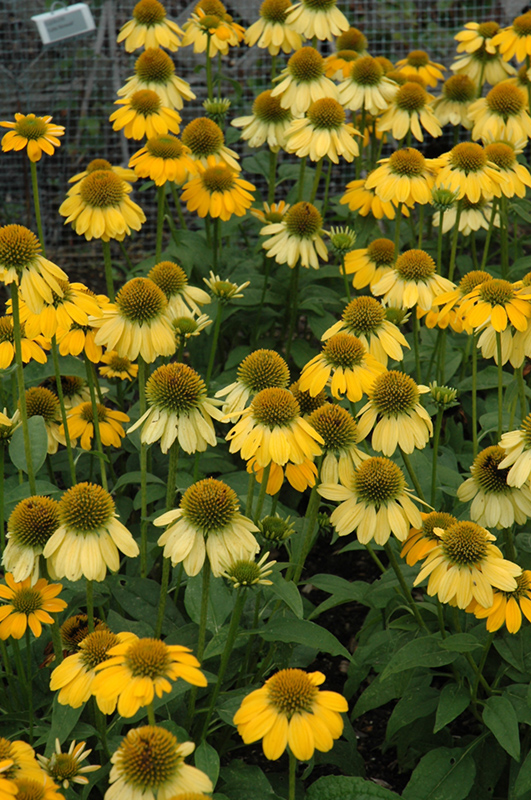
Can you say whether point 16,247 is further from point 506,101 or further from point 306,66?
point 506,101

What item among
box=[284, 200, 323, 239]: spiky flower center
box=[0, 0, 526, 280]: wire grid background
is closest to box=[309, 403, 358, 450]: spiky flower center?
box=[284, 200, 323, 239]: spiky flower center

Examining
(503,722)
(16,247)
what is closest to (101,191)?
(16,247)

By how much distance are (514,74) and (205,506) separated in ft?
8.72

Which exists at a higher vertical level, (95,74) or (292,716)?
(95,74)

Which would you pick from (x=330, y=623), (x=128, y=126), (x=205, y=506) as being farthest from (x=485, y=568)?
(x=128, y=126)

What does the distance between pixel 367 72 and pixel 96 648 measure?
2.23 metres

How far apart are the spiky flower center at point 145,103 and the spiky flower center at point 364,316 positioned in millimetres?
1121

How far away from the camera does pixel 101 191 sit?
81.7 inches

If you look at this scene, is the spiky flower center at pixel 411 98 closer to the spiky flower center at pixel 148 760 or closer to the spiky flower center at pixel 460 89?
the spiky flower center at pixel 460 89

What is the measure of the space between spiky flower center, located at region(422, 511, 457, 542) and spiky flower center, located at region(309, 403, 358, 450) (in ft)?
0.73

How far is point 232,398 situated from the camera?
5.47ft

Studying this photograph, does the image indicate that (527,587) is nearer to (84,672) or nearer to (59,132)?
(84,672)

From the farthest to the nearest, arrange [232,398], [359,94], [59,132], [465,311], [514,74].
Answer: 1. [514,74]
2. [359,94]
3. [59,132]
4. [465,311]
5. [232,398]

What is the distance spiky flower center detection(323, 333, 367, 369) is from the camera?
66.8 inches
